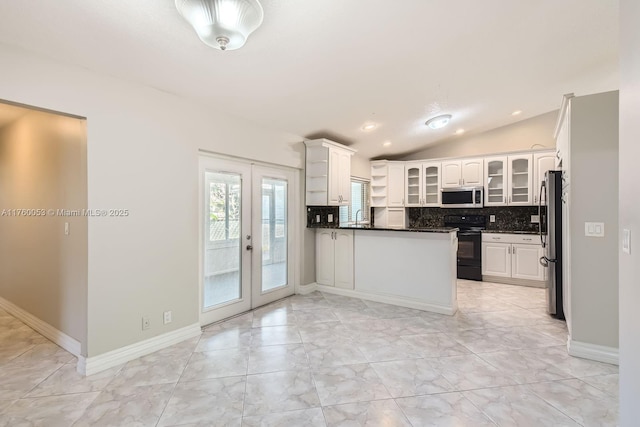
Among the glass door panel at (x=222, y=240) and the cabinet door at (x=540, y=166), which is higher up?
the cabinet door at (x=540, y=166)

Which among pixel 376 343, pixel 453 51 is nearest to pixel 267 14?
pixel 453 51

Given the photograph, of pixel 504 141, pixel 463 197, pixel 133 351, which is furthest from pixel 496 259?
pixel 133 351

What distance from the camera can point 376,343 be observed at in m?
2.94

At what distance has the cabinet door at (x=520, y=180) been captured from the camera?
5.25 metres

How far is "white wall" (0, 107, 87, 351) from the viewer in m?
2.54

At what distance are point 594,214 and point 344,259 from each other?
2.91m

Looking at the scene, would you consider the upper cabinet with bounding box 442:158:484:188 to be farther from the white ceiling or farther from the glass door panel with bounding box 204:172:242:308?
the glass door panel with bounding box 204:172:242:308

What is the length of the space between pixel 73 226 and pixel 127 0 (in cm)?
186

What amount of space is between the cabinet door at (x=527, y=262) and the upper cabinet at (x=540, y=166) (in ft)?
2.65

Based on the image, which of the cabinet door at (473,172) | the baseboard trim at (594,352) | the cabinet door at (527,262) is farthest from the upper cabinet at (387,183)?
the baseboard trim at (594,352)

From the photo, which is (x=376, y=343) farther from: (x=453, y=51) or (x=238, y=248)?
(x=453, y=51)

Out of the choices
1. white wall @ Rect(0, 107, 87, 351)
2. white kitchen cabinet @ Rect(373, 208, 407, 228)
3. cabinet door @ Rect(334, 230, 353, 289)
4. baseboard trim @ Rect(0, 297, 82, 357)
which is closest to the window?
white kitchen cabinet @ Rect(373, 208, 407, 228)

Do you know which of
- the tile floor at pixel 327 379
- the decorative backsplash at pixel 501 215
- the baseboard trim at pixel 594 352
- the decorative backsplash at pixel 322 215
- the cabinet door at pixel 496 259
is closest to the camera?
the tile floor at pixel 327 379

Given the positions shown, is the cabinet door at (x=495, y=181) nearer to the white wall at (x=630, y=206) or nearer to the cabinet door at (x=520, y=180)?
the cabinet door at (x=520, y=180)
